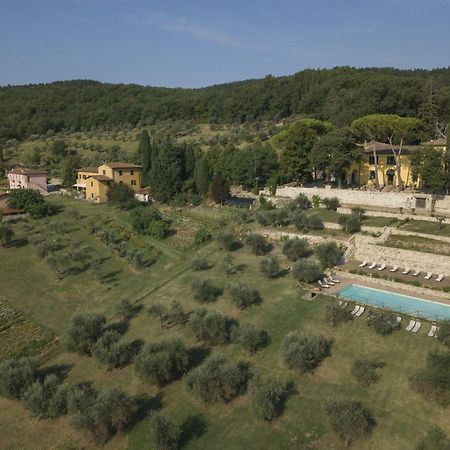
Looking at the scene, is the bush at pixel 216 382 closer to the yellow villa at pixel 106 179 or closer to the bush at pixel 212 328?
the bush at pixel 212 328

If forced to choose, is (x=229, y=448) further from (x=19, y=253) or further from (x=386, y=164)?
(x=386, y=164)

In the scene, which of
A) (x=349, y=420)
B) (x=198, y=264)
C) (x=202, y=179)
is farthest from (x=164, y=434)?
(x=202, y=179)

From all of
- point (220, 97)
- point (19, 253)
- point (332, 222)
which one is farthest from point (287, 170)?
point (220, 97)

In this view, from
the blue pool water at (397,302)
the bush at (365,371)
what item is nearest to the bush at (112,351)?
the bush at (365,371)

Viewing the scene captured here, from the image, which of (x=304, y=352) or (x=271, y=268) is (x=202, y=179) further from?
(x=304, y=352)

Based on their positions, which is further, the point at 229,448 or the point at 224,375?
the point at 224,375
